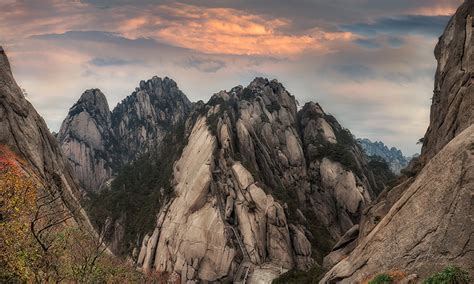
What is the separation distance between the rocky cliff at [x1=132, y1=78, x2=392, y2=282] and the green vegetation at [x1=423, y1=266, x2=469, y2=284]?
5842 cm

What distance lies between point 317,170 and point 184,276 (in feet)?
169

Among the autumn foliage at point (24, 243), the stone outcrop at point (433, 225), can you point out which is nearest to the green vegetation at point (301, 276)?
the stone outcrop at point (433, 225)

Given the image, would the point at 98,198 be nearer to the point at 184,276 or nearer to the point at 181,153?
the point at 181,153

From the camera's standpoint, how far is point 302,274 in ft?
201

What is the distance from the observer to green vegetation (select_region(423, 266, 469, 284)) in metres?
21.7

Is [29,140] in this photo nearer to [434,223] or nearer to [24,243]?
[24,243]

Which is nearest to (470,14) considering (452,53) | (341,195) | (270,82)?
(452,53)

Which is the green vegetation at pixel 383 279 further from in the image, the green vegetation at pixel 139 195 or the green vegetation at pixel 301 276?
the green vegetation at pixel 139 195

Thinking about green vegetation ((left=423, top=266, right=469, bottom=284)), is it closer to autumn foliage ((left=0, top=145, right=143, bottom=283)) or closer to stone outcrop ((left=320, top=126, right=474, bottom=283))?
stone outcrop ((left=320, top=126, right=474, bottom=283))

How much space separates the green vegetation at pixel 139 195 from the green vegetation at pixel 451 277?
80392 millimetres

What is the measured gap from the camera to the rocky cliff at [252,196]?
274 feet

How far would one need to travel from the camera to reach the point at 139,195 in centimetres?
13075

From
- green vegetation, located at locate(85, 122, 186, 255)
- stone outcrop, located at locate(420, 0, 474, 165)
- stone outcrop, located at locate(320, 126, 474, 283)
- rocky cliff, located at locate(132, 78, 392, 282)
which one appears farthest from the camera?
green vegetation, located at locate(85, 122, 186, 255)

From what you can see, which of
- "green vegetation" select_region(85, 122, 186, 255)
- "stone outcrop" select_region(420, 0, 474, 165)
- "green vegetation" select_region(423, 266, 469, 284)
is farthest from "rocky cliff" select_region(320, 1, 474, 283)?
"green vegetation" select_region(85, 122, 186, 255)
